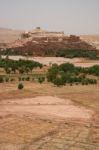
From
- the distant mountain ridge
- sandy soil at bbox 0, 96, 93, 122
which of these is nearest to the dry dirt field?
sandy soil at bbox 0, 96, 93, 122

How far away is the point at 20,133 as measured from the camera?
17.3 meters

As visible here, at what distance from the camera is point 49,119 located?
20.3m

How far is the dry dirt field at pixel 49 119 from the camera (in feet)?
52.2

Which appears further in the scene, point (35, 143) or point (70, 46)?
point (70, 46)

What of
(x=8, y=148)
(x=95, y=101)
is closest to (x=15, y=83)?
(x=95, y=101)

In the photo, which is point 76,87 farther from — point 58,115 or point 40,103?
point 58,115

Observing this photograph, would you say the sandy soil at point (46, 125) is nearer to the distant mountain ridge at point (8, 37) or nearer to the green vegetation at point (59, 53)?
the green vegetation at point (59, 53)

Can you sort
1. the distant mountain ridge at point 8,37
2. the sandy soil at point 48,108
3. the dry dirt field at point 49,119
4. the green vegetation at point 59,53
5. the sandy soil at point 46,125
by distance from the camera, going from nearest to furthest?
the sandy soil at point 46,125 < the dry dirt field at point 49,119 < the sandy soil at point 48,108 < the green vegetation at point 59,53 < the distant mountain ridge at point 8,37

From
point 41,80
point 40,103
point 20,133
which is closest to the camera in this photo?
point 20,133

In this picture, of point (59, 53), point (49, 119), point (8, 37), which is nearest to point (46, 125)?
point (49, 119)

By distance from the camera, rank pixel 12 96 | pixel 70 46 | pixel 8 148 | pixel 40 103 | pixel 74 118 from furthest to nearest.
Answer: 1. pixel 70 46
2. pixel 12 96
3. pixel 40 103
4. pixel 74 118
5. pixel 8 148

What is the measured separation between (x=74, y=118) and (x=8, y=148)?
6364mm

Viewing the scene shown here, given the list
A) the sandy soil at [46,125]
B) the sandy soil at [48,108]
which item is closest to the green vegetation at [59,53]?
the sandy soil at [48,108]

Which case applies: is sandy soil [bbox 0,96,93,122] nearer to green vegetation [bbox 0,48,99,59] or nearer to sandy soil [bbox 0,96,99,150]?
sandy soil [bbox 0,96,99,150]
